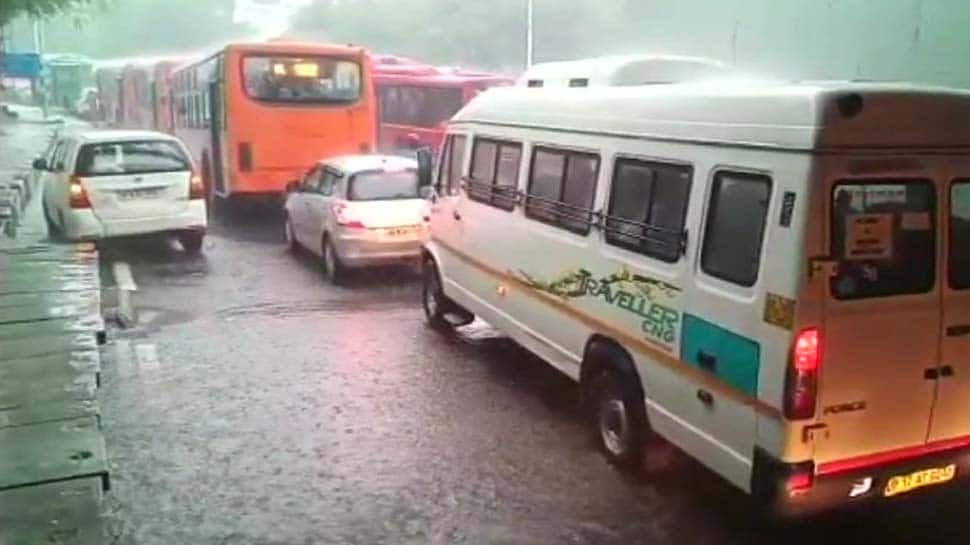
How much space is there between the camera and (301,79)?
51.7 feet

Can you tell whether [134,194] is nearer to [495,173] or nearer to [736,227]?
[495,173]

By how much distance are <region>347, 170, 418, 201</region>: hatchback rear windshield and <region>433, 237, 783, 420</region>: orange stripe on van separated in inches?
140

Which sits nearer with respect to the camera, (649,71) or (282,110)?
(649,71)

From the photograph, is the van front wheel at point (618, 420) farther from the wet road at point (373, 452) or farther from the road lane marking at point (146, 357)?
the road lane marking at point (146, 357)

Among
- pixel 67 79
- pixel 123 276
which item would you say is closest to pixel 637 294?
pixel 123 276

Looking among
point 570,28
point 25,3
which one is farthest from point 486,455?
point 570,28

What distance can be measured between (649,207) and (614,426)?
133 centimetres

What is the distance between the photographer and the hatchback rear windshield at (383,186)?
11.1m

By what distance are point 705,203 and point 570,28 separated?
30.7 m

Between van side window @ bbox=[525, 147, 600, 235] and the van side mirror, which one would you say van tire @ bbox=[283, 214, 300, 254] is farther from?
van side window @ bbox=[525, 147, 600, 235]

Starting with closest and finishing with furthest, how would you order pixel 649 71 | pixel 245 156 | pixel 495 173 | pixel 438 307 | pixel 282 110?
pixel 495 173, pixel 438 307, pixel 649 71, pixel 245 156, pixel 282 110

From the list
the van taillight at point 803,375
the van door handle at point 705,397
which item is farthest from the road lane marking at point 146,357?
the van taillight at point 803,375

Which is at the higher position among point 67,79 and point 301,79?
point 301,79

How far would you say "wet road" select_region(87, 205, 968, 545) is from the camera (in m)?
5.07
